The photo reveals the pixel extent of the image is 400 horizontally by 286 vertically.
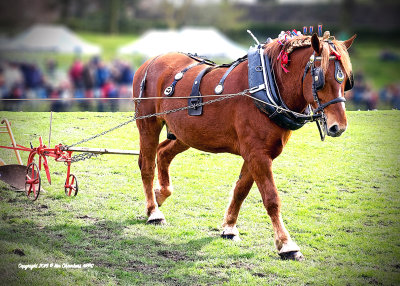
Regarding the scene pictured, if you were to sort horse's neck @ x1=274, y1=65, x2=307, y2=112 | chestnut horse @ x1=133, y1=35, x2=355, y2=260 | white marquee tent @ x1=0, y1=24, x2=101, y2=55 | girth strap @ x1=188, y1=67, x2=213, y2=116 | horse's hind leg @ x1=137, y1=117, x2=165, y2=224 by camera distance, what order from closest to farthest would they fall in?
white marquee tent @ x1=0, y1=24, x2=101, y2=55 → chestnut horse @ x1=133, y1=35, x2=355, y2=260 → horse's neck @ x1=274, y1=65, x2=307, y2=112 → girth strap @ x1=188, y1=67, x2=213, y2=116 → horse's hind leg @ x1=137, y1=117, x2=165, y2=224

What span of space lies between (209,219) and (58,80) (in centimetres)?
276

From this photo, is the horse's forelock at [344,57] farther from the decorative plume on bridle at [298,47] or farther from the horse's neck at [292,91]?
the horse's neck at [292,91]

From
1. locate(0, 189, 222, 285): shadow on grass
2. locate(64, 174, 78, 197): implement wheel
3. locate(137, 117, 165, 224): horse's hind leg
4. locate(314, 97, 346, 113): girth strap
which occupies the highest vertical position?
locate(314, 97, 346, 113): girth strap

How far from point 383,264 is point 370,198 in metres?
2.24

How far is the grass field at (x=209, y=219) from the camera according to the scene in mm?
4910

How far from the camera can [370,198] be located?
7234mm

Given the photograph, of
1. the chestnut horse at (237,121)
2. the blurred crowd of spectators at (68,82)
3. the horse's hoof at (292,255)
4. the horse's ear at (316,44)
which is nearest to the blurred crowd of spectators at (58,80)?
the blurred crowd of spectators at (68,82)

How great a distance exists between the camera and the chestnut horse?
476 centimetres

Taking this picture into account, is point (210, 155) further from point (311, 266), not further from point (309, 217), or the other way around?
point (311, 266)

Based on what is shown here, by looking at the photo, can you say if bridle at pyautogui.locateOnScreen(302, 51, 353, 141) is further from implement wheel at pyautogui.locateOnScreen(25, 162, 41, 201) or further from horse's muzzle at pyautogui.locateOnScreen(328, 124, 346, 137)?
implement wheel at pyautogui.locateOnScreen(25, 162, 41, 201)

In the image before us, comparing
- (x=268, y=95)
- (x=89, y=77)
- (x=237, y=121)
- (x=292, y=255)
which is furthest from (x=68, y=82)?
(x=292, y=255)

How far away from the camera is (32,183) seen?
6.91 metres

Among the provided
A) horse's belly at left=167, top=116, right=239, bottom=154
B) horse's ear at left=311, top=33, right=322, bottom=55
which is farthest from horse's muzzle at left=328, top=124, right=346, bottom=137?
horse's belly at left=167, top=116, right=239, bottom=154

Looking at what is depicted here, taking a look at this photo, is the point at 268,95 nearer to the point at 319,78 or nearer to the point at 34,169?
the point at 319,78
